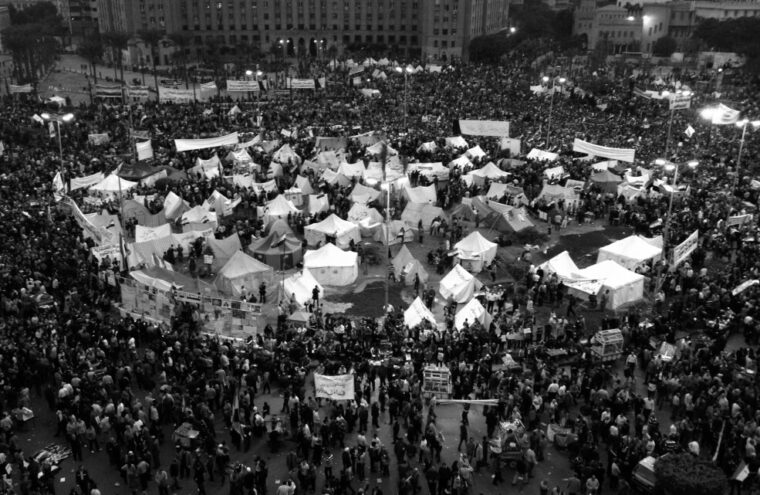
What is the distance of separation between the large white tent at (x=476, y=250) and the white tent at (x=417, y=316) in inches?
236

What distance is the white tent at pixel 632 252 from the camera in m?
28.5

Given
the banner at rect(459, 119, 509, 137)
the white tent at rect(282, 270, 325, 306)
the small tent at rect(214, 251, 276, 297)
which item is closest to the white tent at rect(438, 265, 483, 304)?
the white tent at rect(282, 270, 325, 306)

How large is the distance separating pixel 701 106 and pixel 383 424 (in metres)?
51.8

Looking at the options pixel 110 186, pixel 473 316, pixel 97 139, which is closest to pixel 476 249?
pixel 473 316

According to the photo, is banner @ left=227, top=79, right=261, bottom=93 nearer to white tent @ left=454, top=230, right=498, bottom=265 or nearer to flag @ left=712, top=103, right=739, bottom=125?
white tent @ left=454, top=230, right=498, bottom=265

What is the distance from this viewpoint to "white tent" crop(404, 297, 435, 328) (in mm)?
23656

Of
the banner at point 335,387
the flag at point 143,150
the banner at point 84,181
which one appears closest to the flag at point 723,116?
the banner at point 335,387

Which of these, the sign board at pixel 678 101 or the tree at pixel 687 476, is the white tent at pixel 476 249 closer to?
the sign board at pixel 678 101

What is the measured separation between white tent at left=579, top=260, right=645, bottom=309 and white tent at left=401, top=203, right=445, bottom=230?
889 centimetres

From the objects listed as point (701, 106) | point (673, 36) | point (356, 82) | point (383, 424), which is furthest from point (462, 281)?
point (673, 36)

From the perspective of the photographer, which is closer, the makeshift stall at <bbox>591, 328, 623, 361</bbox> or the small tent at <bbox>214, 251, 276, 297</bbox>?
the makeshift stall at <bbox>591, 328, 623, 361</bbox>

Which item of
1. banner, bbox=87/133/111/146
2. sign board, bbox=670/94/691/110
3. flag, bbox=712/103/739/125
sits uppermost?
sign board, bbox=670/94/691/110

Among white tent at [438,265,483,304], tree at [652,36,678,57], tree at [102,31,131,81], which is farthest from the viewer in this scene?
tree at [652,36,678,57]

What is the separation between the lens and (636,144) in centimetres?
4791
